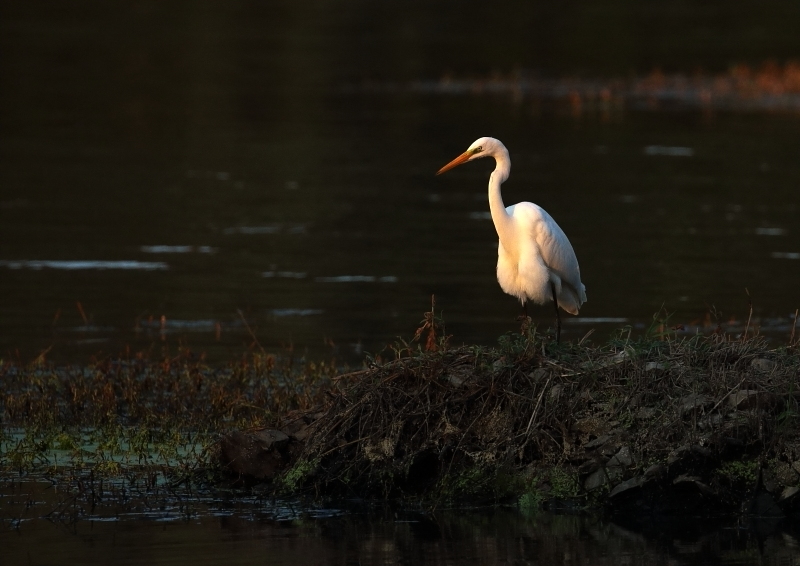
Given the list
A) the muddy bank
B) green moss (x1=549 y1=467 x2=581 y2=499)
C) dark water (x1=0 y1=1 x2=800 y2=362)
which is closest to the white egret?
the muddy bank

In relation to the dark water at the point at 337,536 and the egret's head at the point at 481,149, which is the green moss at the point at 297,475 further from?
the egret's head at the point at 481,149

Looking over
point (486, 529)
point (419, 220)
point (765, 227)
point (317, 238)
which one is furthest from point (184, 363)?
point (765, 227)

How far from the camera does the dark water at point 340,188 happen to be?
616 inches

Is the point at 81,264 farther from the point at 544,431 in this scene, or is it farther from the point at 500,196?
the point at 544,431

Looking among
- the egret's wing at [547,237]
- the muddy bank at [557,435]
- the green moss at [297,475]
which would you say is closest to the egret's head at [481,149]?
the egret's wing at [547,237]

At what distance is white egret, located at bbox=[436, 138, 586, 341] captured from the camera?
35.3ft

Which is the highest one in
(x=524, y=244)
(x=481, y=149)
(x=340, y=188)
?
(x=481, y=149)

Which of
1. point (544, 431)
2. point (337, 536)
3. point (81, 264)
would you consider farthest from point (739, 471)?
point (81, 264)

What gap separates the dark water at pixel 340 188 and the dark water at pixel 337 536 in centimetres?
470

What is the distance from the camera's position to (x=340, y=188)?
23875 millimetres

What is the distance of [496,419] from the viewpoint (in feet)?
30.3

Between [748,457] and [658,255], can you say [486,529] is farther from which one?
[658,255]

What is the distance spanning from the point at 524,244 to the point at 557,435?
2038mm

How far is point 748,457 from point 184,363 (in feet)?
16.8
